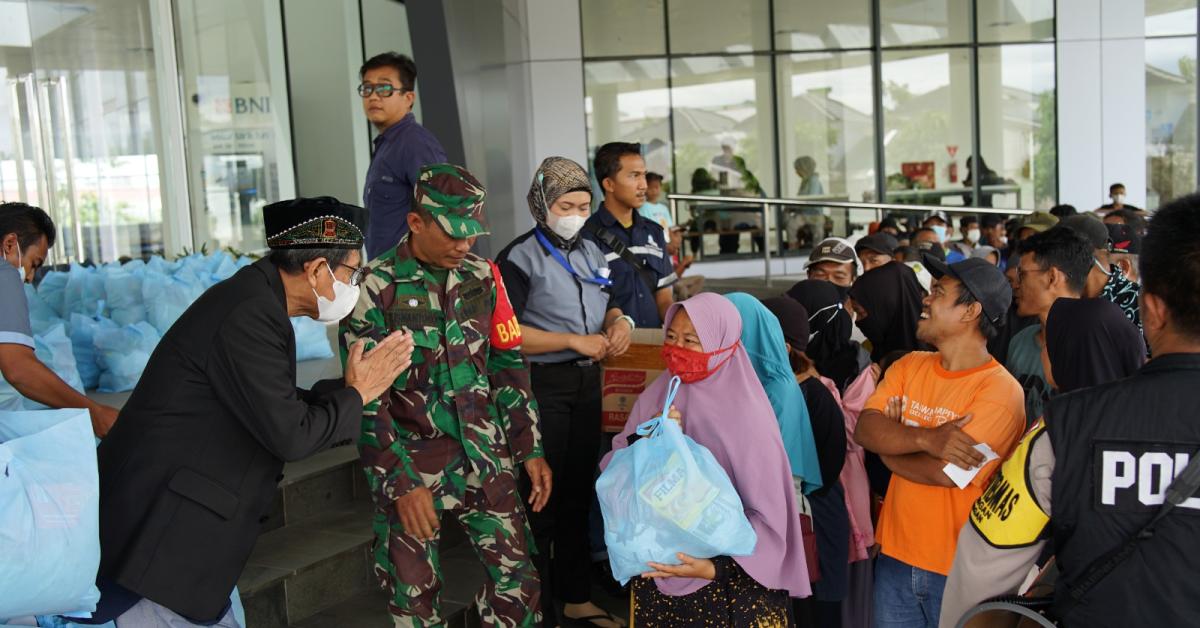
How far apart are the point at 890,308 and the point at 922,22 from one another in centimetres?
1540

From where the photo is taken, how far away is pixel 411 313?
10.3 feet

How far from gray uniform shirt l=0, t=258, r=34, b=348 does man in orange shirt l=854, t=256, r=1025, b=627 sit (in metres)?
2.76

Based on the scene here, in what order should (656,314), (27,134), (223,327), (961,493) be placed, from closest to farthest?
1. (223,327)
2. (961,493)
3. (656,314)
4. (27,134)

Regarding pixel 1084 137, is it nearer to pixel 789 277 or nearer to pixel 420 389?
pixel 789 277

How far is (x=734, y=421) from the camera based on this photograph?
9.78 feet

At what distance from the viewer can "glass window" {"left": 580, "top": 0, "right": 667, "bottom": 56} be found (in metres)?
17.2

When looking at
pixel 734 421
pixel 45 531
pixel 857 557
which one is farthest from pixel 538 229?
pixel 45 531

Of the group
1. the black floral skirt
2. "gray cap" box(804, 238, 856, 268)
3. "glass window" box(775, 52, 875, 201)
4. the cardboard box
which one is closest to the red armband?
the cardboard box

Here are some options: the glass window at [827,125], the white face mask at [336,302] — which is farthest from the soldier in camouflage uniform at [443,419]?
the glass window at [827,125]

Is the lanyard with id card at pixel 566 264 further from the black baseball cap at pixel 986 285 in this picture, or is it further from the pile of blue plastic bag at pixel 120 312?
the pile of blue plastic bag at pixel 120 312

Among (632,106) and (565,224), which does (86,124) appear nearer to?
(565,224)

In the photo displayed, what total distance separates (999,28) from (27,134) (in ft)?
52.3

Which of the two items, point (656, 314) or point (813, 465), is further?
point (656, 314)

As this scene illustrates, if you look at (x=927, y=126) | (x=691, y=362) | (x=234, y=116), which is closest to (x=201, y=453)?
(x=691, y=362)
